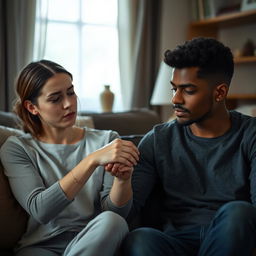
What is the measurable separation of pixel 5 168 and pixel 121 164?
0.43 metres

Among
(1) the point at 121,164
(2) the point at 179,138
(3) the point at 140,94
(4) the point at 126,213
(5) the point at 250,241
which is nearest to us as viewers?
(5) the point at 250,241

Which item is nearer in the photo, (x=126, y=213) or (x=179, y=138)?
(x=126, y=213)

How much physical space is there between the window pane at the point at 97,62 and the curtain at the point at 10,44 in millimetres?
640

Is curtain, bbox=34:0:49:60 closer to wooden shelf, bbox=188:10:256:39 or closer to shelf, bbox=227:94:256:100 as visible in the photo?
wooden shelf, bbox=188:10:256:39

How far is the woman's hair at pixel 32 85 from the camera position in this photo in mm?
1551

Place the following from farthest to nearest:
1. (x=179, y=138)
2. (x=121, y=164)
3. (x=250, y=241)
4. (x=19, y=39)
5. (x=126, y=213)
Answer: (x=19, y=39), (x=179, y=138), (x=126, y=213), (x=121, y=164), (x=250, y=241)

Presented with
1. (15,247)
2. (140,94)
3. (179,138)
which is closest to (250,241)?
(179,138)

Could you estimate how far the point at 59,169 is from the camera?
5.09 feet

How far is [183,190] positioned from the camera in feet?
5.10

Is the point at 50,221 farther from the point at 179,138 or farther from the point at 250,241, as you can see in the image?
the point at 250,241

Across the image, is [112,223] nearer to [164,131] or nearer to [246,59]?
[164,131]

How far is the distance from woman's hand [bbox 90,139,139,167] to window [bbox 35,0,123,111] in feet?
6.92

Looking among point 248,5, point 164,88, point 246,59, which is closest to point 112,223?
point 164,88

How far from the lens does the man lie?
150 centimetres
